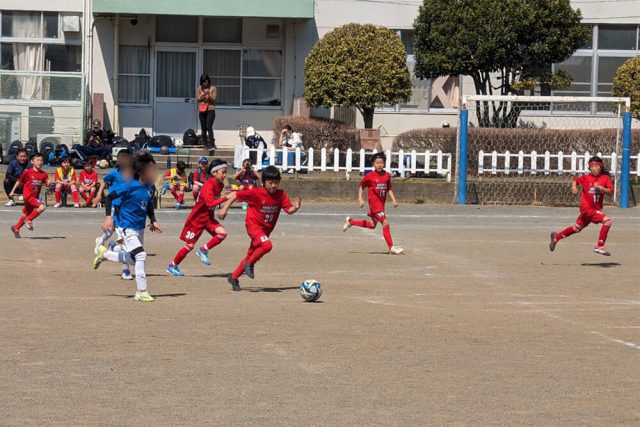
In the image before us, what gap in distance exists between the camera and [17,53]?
34.9m

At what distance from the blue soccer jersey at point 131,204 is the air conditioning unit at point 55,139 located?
19.4m

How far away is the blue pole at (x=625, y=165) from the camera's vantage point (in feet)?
90.7

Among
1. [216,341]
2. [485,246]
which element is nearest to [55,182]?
[485,246]

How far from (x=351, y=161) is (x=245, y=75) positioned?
819 cm

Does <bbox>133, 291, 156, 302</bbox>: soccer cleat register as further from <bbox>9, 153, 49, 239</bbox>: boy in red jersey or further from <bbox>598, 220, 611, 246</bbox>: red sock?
<bbox>598, 220, 611, 246</bbox>: red sock

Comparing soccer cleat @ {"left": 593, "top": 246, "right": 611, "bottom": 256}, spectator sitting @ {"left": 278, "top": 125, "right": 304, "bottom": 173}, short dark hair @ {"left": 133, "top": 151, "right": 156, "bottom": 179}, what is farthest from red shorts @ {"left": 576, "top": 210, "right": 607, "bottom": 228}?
spectator sitting @ {"left": 278, "top": 125, "right": 304, "bottom": 173}

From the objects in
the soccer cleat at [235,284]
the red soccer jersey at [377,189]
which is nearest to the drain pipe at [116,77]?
the red soccer jersey at [377,189]

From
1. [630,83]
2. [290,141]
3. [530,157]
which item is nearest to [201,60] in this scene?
[290,141]

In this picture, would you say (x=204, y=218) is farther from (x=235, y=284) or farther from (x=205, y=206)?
(x=235, y=284)

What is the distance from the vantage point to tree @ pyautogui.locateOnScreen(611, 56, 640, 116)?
104 ft

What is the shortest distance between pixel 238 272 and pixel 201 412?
621 cm

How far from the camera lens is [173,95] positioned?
35.7 meters

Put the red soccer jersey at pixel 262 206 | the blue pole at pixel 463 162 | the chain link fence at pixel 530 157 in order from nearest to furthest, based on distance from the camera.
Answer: the red soccer jersey at pixel 262 206, the blue pole at pixel 463 162, the chain link fence at pixel 530 157

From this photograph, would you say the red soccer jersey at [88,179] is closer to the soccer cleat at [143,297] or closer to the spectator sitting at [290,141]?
the spectator sitting at [290,141]
